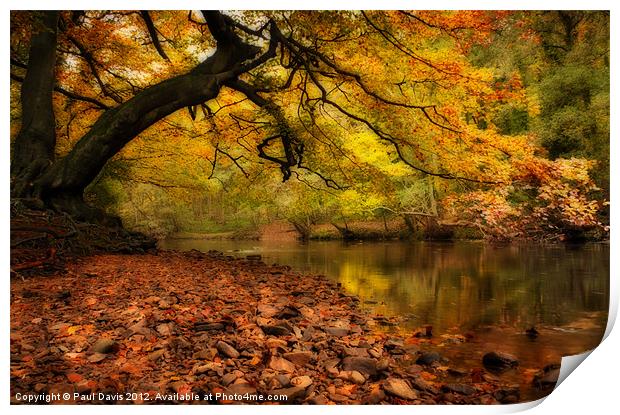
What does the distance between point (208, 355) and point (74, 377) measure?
2.40ft

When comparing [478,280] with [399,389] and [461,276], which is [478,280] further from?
[399,389]

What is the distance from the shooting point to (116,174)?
4070 millimetres

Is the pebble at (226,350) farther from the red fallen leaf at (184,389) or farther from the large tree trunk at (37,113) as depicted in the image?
the large tree trunk at (37,113)

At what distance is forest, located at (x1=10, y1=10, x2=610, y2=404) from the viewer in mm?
3053

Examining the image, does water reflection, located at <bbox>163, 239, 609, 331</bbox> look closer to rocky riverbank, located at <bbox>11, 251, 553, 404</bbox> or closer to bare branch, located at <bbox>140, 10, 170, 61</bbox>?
rocky riverbank, located at <bbox>11, 251, 553, 404</bbox>

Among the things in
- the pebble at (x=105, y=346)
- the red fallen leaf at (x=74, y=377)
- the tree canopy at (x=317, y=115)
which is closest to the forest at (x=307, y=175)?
the tree canopy at (x=317, y=115)

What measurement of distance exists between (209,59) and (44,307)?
97.2 inches

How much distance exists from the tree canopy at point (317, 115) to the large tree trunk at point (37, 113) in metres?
0.02

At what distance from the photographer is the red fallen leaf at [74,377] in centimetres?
246

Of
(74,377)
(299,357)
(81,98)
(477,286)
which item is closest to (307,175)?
(477,286)

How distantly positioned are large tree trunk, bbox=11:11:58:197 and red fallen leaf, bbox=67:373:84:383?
1.83m
